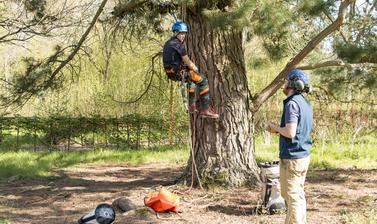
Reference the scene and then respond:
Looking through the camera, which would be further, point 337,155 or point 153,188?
point 337,155

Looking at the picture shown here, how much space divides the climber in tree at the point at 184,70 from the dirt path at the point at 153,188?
1086 millimetres

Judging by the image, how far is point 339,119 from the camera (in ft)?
43.6

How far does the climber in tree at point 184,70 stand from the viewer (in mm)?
6070

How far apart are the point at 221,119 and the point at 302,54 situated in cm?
131

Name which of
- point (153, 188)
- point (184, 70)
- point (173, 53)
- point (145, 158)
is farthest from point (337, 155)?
point (173, 53)

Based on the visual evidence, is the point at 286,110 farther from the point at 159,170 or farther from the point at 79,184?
the point at 159,170

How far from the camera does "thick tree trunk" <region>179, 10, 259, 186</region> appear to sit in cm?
670

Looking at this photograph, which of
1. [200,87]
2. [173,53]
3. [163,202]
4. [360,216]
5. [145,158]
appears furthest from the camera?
[145,158]

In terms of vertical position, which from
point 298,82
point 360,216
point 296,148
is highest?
point 298,82

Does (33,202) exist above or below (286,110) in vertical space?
below

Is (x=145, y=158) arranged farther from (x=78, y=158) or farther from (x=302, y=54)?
(x=302, y=54)

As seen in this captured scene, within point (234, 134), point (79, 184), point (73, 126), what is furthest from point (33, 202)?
point (73, 126)

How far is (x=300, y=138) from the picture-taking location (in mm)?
4500

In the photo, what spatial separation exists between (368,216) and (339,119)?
817cm
